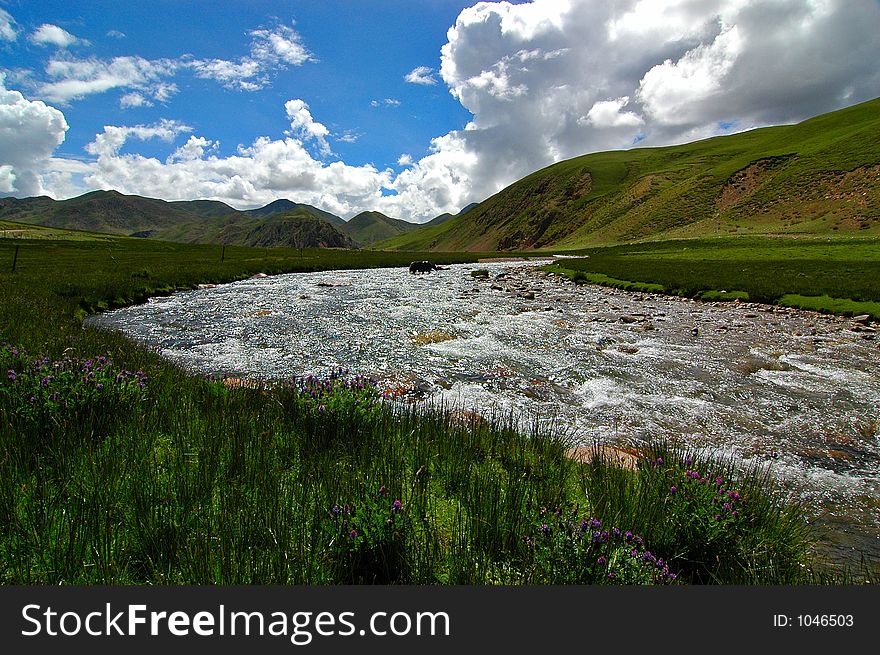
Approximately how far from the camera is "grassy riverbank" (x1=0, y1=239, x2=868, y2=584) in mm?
2910

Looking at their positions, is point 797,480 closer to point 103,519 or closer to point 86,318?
point 103,519

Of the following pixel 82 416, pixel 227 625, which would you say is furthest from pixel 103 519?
pixel 82 416

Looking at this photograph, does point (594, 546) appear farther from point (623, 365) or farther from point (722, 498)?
point (623, 365)

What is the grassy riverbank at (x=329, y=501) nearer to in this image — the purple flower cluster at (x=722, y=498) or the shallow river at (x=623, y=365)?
the purple flower cluster at (x=722, y=498)

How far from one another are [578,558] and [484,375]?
845cm

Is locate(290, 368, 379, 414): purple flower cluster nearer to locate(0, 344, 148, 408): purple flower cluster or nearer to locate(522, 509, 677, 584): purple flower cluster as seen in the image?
locate(0, 344, 148, 408): purple flower cluster

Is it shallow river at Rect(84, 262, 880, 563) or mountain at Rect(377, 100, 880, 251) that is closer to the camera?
shallow river at Rect(84, 262, 880, 563)

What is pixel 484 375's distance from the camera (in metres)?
11.4

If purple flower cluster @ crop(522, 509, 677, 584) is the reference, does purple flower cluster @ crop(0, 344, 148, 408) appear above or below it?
above

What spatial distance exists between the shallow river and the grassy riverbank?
1.96 meters

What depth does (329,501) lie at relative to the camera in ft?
11.7

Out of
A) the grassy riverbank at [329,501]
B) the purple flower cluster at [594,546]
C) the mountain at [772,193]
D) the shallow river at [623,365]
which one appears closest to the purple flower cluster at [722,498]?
the grassy riverbank at [329,501]

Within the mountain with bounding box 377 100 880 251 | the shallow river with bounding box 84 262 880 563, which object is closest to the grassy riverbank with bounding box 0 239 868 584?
the shallow river with bounding box 84 262 880 563

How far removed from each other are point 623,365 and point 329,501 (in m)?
10.8
